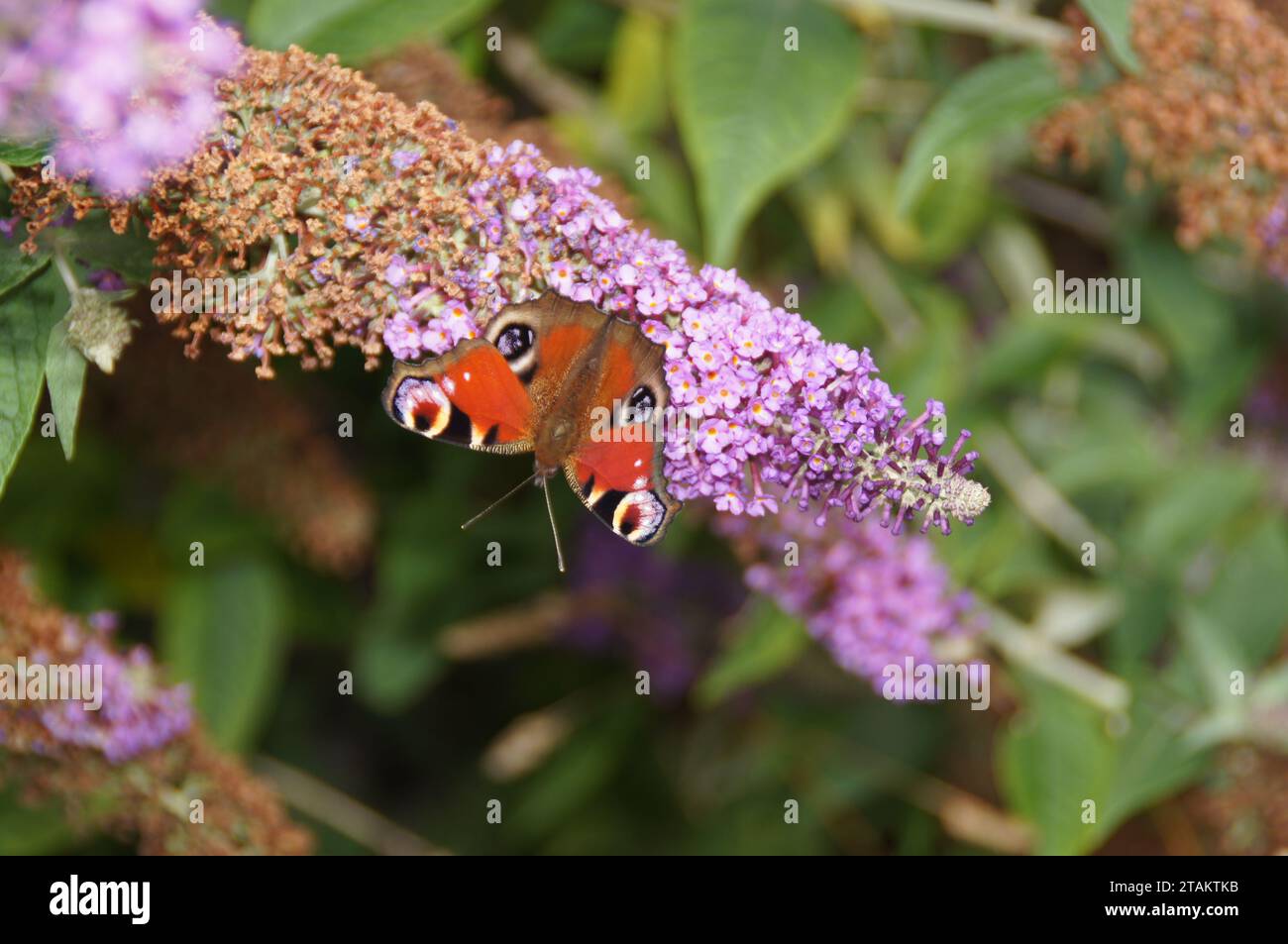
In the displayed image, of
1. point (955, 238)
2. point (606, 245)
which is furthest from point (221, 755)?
point (955, 238)

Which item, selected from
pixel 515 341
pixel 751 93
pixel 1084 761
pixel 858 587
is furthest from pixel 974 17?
pixel 1084 761

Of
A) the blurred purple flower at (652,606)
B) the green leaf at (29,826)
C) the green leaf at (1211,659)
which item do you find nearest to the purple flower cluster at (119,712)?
the green leaf at (29,826)

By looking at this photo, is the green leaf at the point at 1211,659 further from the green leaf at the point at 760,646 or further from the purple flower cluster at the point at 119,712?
the purple flower cluster at the point at 119,712

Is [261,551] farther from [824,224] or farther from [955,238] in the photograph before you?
[955,238]

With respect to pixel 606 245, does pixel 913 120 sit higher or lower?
higher

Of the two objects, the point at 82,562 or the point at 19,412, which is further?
the point at 82,562

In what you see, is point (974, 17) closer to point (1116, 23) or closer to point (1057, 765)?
point (1116, 23)
